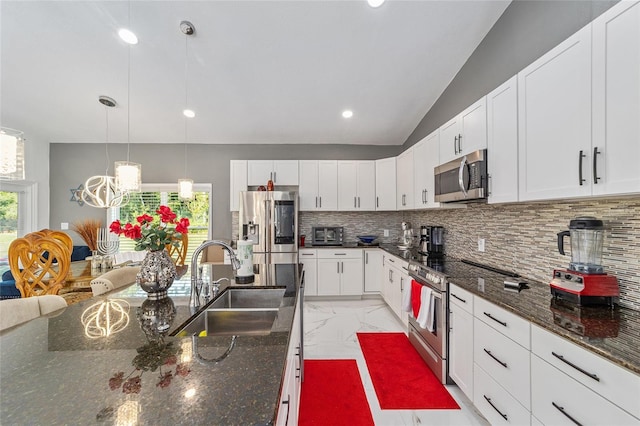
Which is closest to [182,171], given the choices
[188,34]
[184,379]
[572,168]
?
[188,34]

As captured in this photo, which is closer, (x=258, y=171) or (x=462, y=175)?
(x=462, y=175)

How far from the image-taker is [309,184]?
15.0 feet

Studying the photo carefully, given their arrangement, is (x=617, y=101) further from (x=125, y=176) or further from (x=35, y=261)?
(x=35, y=261)

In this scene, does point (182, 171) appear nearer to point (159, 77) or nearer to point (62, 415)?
point (159, 77)

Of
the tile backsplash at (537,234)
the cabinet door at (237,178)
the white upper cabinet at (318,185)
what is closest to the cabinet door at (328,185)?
the white upper cabinet at (318,185)

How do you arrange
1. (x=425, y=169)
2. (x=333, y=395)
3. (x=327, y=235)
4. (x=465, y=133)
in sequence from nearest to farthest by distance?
1. (x=333, y=395)
2. (x=465, y=133)
3. (x=425, y=169)
4. (x=327, y=235)

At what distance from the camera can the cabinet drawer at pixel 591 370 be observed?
912 mm

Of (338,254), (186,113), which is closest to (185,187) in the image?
(186,113)

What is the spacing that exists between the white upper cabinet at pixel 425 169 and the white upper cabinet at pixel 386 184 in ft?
2.58

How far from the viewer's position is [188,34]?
8.54 ft

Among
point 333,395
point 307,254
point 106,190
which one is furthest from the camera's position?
point 307,254

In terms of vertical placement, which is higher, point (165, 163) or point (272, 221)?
point (165, 163)

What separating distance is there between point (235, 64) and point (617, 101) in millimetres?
3131

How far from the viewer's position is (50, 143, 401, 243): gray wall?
478cm
